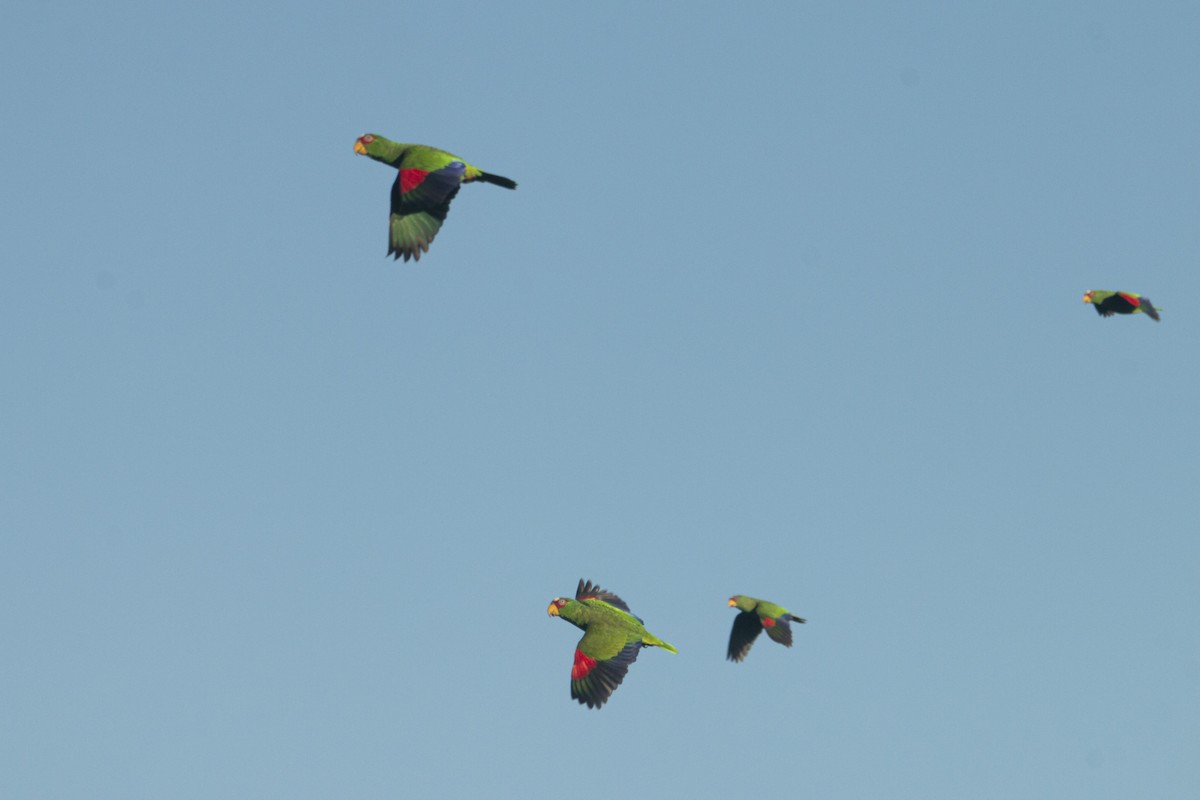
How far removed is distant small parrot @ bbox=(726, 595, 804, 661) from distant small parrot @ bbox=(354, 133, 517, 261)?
18820 mm

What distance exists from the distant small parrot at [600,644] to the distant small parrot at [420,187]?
10906mm

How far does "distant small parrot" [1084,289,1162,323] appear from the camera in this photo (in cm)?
4962

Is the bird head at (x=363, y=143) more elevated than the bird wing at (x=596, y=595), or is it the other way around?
the bird head at (x=363, y=143)

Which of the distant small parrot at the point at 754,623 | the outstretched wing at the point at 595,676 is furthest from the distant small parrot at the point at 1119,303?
the outstretched wing at the point at 595,676

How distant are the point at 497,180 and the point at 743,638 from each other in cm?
1997

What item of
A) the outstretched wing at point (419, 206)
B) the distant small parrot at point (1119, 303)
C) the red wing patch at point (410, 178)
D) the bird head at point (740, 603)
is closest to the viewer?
the outstretched wing at point (419, 206)

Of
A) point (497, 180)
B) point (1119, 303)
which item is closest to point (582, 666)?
point (497, 180)

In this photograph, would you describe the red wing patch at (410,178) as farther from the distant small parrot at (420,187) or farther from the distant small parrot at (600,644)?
the distant small parrot at (600,644)

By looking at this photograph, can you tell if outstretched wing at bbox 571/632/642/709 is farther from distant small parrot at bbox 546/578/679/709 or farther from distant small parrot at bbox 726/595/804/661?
distant small parrot at bbox 726/595/804/661

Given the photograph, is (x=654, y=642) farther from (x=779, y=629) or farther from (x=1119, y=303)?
(x=1119, y=303)

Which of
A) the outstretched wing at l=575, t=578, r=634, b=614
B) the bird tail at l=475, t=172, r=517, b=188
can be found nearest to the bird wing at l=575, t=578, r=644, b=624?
the outstretched wing at l=575, t=578, r=634, b=614

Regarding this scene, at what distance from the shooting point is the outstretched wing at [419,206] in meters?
37.9

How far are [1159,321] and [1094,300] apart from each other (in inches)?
82.6

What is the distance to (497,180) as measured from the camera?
4019cm
